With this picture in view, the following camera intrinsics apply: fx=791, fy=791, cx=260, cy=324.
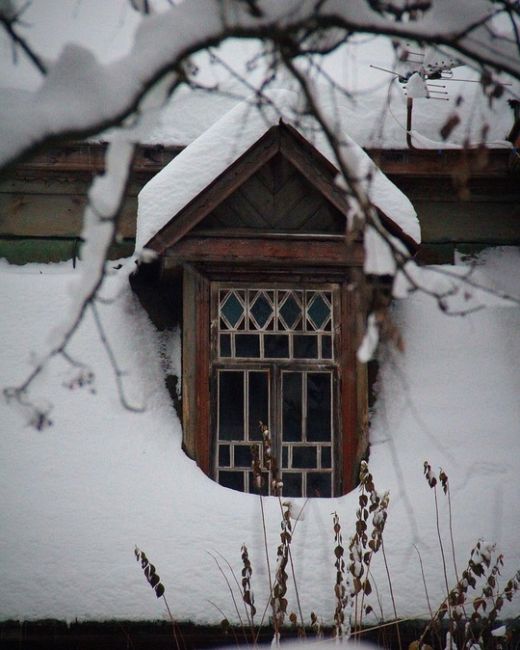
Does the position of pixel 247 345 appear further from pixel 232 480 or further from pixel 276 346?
pixel 232 480

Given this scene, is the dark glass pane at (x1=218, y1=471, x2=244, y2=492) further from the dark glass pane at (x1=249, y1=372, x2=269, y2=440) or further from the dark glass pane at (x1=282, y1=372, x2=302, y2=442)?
the dark glass pane at (x1=282, y1=372, x2=302, y2=442)

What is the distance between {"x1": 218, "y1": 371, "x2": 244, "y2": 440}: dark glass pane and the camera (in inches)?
183

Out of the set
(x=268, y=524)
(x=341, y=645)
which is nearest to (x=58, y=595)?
(x=268, y=524)

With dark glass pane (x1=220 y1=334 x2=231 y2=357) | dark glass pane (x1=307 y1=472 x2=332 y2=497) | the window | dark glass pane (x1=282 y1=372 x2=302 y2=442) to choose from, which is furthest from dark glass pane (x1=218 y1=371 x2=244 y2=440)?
dark glass pane (x1=307 y1=472 x2=332 y2=497)

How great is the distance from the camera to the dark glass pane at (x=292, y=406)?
15.3 feet

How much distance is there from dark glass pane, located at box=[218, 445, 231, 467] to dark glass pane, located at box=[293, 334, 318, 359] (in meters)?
0.68

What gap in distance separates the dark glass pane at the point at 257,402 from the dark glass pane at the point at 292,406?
107 millimetres

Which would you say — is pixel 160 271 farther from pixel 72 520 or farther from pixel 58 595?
pixel 58 595

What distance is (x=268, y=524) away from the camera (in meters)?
4.19

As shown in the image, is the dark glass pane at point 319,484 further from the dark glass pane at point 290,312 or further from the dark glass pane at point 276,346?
Result: the dark glass pane at point 290,312

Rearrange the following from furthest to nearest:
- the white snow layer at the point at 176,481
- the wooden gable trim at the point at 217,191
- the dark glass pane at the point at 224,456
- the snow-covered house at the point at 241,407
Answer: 1. the dark glass pane at the point at 224,456
2. the wooden gable trim at the point at 217,191
3. the snow-covered house at the point at 241,407
4. the white snow layer at the point at 176,481

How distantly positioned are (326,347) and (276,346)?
306 mm

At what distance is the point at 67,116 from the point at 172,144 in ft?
12.7

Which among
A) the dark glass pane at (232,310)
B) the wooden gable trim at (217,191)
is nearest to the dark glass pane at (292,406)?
the dark glass pane at (232,310)
